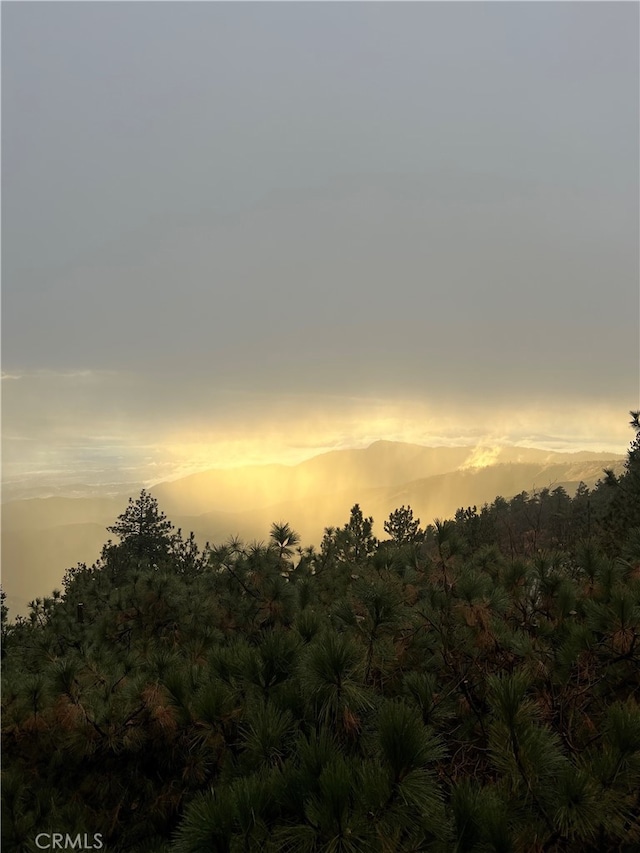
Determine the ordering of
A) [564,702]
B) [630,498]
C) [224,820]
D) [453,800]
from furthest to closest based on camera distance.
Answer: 1. [630,498]
2. [564,702]
3. [453,800]
4. [224,820]

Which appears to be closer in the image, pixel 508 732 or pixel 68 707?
pixel 508 732

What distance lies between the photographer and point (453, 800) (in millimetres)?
2191

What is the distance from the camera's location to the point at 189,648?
5.83m

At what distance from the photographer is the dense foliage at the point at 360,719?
6.87 feet

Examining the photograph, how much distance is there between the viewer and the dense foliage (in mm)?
2094

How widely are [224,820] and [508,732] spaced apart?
1392mm

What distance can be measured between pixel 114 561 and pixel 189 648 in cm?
2184

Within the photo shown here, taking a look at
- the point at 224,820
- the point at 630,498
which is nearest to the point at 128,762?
the point at 224,820

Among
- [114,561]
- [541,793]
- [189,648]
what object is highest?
[541,793]

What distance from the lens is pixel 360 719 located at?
9.58 feet

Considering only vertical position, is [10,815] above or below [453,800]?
below

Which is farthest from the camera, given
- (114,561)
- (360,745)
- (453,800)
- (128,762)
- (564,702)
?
(114,561)

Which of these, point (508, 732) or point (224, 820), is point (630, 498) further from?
point (224, 820)

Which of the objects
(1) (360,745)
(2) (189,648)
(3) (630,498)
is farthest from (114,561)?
(1) (360,745)
